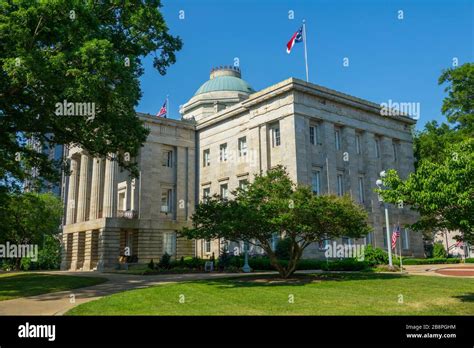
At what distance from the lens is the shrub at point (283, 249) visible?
35.0 m

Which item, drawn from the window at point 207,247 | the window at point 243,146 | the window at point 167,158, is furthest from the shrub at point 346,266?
the window at point 167,158

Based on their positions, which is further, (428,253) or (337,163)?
(428,253)

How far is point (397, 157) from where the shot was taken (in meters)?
49.2

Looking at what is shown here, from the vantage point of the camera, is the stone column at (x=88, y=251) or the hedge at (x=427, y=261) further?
the stone column at (x=88, y=251)

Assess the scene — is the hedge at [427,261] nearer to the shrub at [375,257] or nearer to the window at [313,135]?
the shrub at [375,257]

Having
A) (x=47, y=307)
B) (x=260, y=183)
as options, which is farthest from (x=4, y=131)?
(x=260, y=183)

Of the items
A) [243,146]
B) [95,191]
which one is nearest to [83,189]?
[95,191]

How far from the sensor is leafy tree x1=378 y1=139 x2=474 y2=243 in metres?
12.7

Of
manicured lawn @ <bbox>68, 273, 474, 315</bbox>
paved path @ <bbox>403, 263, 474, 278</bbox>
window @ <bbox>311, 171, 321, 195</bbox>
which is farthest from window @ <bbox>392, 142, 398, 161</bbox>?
manicured lawn @ <bbox>68, 273, 474, 315</bbox>

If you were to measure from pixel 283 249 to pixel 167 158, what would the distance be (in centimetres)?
1988

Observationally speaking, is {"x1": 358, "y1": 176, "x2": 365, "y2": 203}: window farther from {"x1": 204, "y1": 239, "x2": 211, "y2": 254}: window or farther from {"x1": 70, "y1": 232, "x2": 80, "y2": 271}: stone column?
{"x1": 70, "y1": 232, "x2": 80, "y2": 271}: stone column

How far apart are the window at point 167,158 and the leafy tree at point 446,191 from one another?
3669 cm
